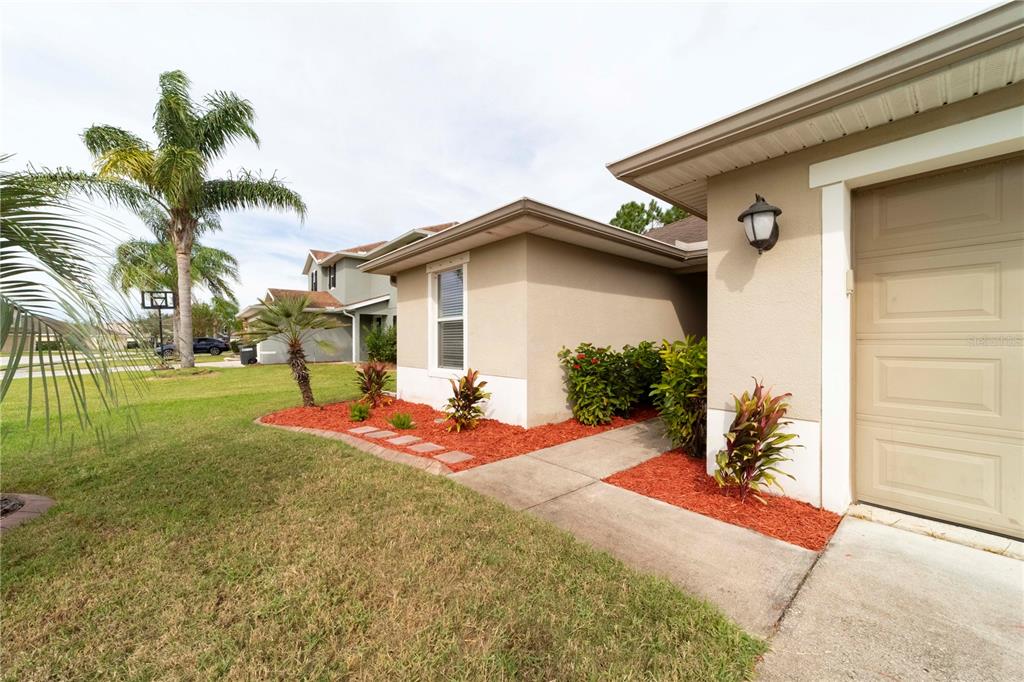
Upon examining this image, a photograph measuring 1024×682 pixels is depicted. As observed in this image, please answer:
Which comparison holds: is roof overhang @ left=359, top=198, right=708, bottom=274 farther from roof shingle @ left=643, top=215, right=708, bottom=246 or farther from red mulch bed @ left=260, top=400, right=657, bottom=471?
red mulch bed @ left=260, top=400, right=657, bottom=471

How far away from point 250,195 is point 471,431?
14.8 m

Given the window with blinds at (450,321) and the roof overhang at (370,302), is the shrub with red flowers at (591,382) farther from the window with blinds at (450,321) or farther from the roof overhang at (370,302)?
the roof overhang at (370,302)

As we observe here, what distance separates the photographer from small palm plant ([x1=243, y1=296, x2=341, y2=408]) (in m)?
7.26

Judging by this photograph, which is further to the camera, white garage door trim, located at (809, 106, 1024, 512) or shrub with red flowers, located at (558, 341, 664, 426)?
shrub with red flowers, located at (558, 341, 664, 426)

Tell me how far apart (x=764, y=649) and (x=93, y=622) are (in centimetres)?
340

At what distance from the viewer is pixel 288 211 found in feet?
51.3

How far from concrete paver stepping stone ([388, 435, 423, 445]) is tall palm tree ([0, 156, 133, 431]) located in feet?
11.5

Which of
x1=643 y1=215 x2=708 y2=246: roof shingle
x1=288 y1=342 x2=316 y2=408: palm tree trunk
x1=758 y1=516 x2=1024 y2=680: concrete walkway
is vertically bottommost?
x1=758 y1=516 x2=1024 y2=680: concrete walkway

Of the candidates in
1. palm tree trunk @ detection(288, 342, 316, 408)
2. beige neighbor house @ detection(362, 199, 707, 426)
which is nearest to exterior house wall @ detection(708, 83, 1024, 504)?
beige neighbor house @ detection(362, 199, 707, 426)

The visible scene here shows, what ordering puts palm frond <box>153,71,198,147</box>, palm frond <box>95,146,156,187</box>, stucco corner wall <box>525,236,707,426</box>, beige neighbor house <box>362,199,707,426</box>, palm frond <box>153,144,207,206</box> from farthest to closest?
1. palm frond <box>153,71,198,147</box>
2. palm frond <box>153,144,207,206</box>
3. palm frond <box>95,146,156,187</box>
4. stucco corner wall <box>525,236,707,426</box>
5. beige neighbor house <box>362,199,707,426</box>

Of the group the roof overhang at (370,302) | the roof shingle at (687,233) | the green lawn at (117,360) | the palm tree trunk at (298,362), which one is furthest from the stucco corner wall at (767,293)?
the roof overhang at (370,302)

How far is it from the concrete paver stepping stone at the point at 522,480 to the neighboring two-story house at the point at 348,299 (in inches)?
559

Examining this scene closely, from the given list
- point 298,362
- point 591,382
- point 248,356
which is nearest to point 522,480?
point 591,382

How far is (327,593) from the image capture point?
2264 millimetres
